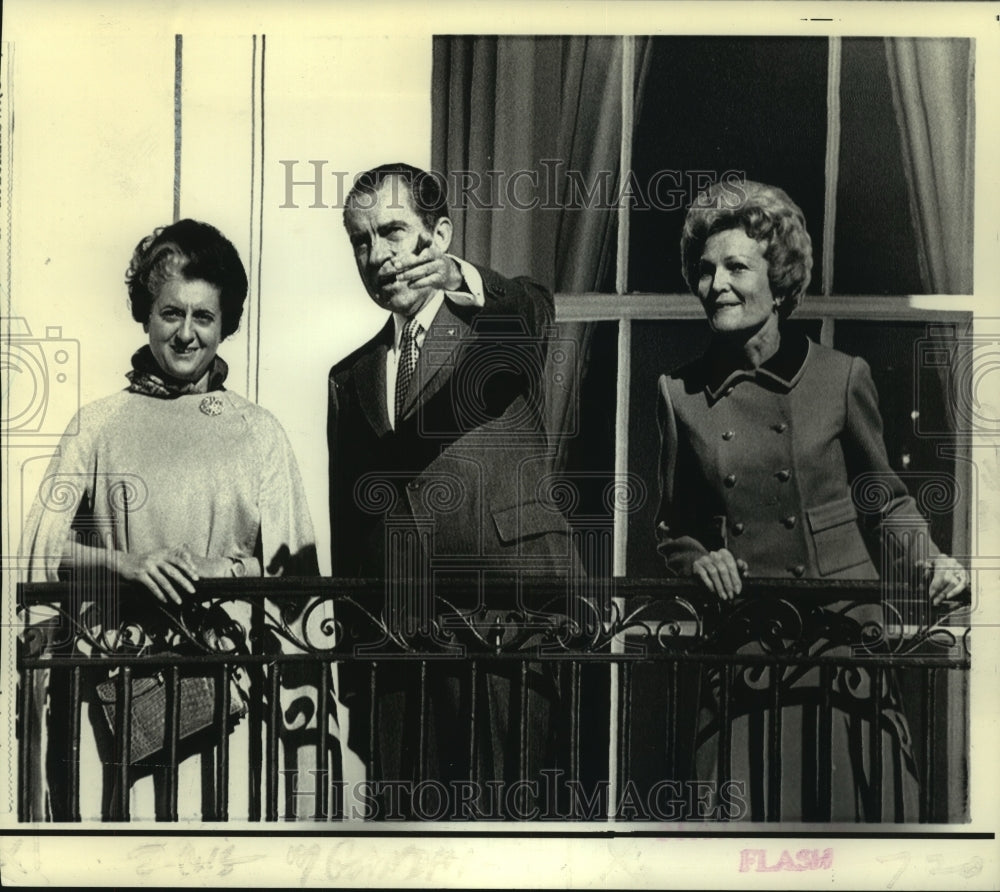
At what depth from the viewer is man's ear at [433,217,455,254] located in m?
2.67

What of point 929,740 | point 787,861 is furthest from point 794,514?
point 787,861

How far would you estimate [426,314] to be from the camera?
8.86 feet

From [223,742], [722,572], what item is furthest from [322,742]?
[722,572]

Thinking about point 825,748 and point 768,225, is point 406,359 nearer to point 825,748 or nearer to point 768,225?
point 768,225

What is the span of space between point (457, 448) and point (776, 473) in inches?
32.6

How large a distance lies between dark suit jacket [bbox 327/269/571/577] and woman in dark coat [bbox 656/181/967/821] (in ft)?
1.16

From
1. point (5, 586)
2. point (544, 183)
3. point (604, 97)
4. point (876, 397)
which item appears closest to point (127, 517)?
point (5, 586)

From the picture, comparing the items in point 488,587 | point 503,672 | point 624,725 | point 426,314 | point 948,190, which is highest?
point 948,190

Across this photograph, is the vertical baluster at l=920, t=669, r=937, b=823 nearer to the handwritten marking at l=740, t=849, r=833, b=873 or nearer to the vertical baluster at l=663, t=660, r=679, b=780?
the handwritten marking at l=740, t=849, r=833, b=873

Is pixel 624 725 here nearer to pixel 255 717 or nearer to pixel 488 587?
pixel 488 587

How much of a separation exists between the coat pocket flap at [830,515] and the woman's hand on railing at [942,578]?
0.79ft

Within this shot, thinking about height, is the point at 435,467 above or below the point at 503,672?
above

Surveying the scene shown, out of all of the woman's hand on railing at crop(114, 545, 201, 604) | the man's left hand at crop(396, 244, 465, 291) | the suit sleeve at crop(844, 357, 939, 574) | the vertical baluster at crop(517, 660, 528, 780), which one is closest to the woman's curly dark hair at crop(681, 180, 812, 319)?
the suit sleeve at crop(844, 357, 939, 574)

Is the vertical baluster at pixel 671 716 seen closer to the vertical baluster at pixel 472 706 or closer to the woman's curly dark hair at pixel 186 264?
the vertical baluster at pixel 472 706
